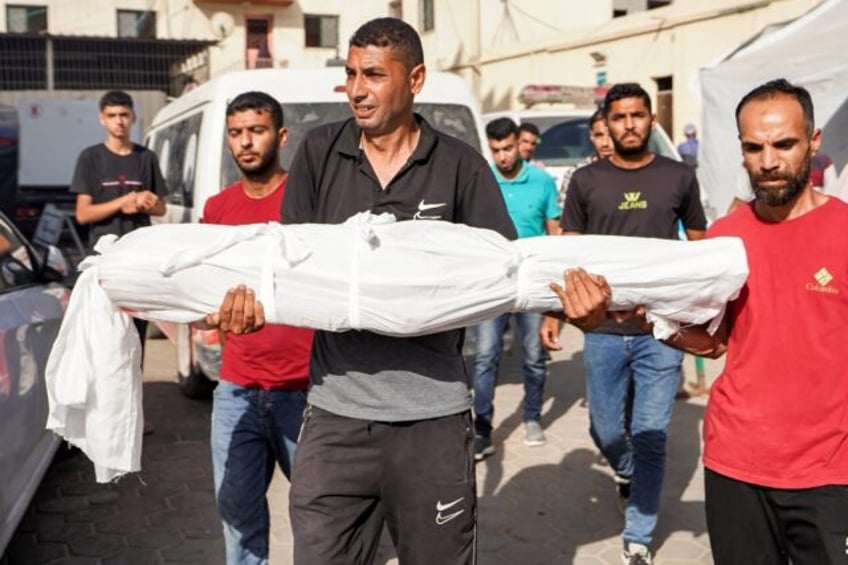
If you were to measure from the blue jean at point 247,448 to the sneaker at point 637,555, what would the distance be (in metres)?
1.70

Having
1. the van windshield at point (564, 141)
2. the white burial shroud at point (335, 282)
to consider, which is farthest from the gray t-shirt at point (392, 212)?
the van windshield at point (564, 141)

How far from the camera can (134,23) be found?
32.7m

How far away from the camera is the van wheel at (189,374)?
23.8 ft

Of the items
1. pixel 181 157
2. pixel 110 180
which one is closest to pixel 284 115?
pixel 110 180

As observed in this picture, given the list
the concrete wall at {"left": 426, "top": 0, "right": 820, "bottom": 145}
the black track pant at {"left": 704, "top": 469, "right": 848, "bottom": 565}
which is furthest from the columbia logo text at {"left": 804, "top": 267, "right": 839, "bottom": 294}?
the concrete wall at {"left": 426, "top": 0, "right": 820, "bottom": 145}

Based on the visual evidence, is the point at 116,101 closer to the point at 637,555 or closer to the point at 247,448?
the point at 247,448

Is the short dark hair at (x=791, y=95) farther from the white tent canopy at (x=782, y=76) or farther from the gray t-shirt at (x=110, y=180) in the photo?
the white tent canopy at (x=782, y=76)

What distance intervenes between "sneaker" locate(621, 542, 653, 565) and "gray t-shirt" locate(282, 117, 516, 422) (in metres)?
1.90

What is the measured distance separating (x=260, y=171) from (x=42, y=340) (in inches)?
62.3

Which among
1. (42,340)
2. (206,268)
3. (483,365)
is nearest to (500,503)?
(483,365)

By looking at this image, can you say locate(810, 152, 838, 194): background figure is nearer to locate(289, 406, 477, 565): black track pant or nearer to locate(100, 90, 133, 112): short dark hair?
locate(100, 90, 133, 112): short dark hair

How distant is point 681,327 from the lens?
9.48 feet

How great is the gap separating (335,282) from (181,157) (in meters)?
5.52

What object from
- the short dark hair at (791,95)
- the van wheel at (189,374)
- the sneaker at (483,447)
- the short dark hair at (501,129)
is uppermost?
the short dark hair at (501,129)
